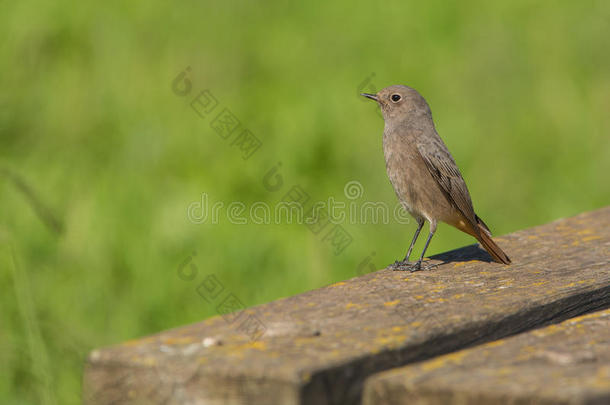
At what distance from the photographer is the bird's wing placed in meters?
5.05

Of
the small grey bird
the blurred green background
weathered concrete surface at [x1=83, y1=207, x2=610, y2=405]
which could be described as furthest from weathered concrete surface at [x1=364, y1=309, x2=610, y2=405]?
the small grey bird

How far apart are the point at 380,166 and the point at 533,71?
278cm

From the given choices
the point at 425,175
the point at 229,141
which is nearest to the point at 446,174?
the point at 425,175

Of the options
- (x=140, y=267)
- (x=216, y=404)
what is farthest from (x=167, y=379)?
(x=140, y=267)

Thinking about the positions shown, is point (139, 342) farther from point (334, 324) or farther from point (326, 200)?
point (326, 200)

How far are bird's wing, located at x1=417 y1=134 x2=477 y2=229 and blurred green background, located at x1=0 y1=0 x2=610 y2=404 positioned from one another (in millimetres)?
1385

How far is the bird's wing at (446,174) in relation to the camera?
5.05 metres

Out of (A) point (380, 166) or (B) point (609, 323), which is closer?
(B) point (609, 323)

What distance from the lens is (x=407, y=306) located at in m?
2.68

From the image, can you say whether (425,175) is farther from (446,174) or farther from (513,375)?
(513,375)

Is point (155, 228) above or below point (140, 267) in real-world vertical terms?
above

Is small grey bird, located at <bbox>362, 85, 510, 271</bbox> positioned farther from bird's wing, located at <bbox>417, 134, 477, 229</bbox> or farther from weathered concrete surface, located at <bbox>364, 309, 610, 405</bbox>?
weathered concrete surface, located at <bbox>364, 309, 610, 405</bbox>

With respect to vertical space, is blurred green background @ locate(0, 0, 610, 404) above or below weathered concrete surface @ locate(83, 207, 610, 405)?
above

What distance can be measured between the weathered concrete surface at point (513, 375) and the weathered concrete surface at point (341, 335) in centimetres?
11
